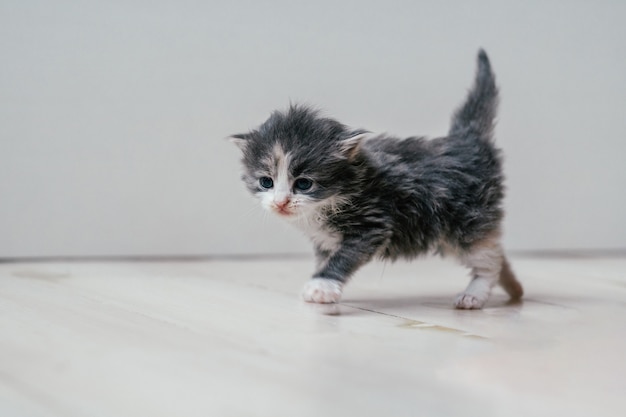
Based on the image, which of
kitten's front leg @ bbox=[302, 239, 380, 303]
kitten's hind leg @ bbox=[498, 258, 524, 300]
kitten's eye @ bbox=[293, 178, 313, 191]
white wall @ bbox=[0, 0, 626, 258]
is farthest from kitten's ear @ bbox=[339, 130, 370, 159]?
white wall @ bbox=[0, 0, 626, 258]

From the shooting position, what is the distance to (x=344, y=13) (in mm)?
3154

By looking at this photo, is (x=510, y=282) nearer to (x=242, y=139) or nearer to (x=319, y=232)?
(x=319, y=232)

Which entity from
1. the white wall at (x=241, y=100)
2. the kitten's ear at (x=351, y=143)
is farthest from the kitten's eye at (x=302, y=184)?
the white wall at (x=241, y=100)

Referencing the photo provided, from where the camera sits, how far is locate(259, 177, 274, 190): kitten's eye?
1.99m

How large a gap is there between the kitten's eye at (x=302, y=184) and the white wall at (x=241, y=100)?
119 cm

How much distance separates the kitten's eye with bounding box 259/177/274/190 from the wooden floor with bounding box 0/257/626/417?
325mm

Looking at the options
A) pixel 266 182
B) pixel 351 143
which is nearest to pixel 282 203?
pixel 266 182

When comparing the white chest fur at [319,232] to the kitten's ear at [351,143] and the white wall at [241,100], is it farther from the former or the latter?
the white wall at [241,100]

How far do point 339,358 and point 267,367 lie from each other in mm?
159

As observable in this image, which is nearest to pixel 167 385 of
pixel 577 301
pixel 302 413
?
pixel 302 413

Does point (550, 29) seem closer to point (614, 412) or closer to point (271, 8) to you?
point (271, 8)

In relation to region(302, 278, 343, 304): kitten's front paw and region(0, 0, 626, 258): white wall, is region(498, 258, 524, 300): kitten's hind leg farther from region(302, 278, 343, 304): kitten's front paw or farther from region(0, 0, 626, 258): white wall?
region(0, 0, 626, 258): white wall

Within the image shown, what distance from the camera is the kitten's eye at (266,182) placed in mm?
1989

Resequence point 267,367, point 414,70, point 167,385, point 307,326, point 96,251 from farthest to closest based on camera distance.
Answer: point 414,70 → point 96,251 → point 307,326 → point 267,367 → point 167,385
